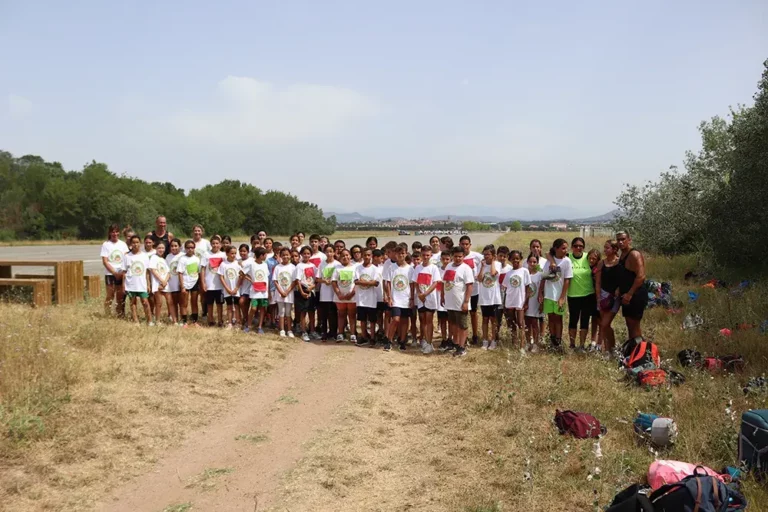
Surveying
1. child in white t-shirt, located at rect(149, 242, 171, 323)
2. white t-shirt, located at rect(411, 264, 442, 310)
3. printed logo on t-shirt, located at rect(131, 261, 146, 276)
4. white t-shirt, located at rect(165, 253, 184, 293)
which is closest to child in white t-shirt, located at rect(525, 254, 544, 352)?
white t-shirt, located at rect(411, 264, 442, 310)

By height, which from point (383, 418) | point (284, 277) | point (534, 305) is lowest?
point (383, 418)

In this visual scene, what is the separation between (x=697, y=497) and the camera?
3.50 m

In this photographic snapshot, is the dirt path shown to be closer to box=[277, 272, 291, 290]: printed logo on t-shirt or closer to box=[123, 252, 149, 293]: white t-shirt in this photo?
box=[277, 272, 291, 290]: printed logo on t-shirt

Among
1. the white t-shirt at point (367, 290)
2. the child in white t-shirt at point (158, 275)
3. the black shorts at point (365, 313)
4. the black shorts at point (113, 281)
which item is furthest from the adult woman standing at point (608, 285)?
the black shorts at point (113, 281)

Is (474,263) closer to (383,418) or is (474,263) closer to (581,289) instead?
(581,289)

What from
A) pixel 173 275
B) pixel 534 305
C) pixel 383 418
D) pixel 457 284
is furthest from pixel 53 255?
pixel 383 418

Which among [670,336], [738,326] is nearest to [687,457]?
[670,336]

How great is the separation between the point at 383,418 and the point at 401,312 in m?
3.49

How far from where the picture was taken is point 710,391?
6406 millimetres

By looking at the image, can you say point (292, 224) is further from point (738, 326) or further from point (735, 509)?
point (735, 509)

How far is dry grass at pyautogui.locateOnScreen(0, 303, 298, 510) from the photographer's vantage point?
478cm

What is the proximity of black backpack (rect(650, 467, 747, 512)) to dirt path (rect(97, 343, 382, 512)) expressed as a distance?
2957 mm

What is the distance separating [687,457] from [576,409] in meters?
1.49

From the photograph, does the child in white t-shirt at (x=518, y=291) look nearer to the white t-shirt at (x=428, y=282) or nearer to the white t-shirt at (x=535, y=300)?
the white t-shirt at (x=535, y=300)
